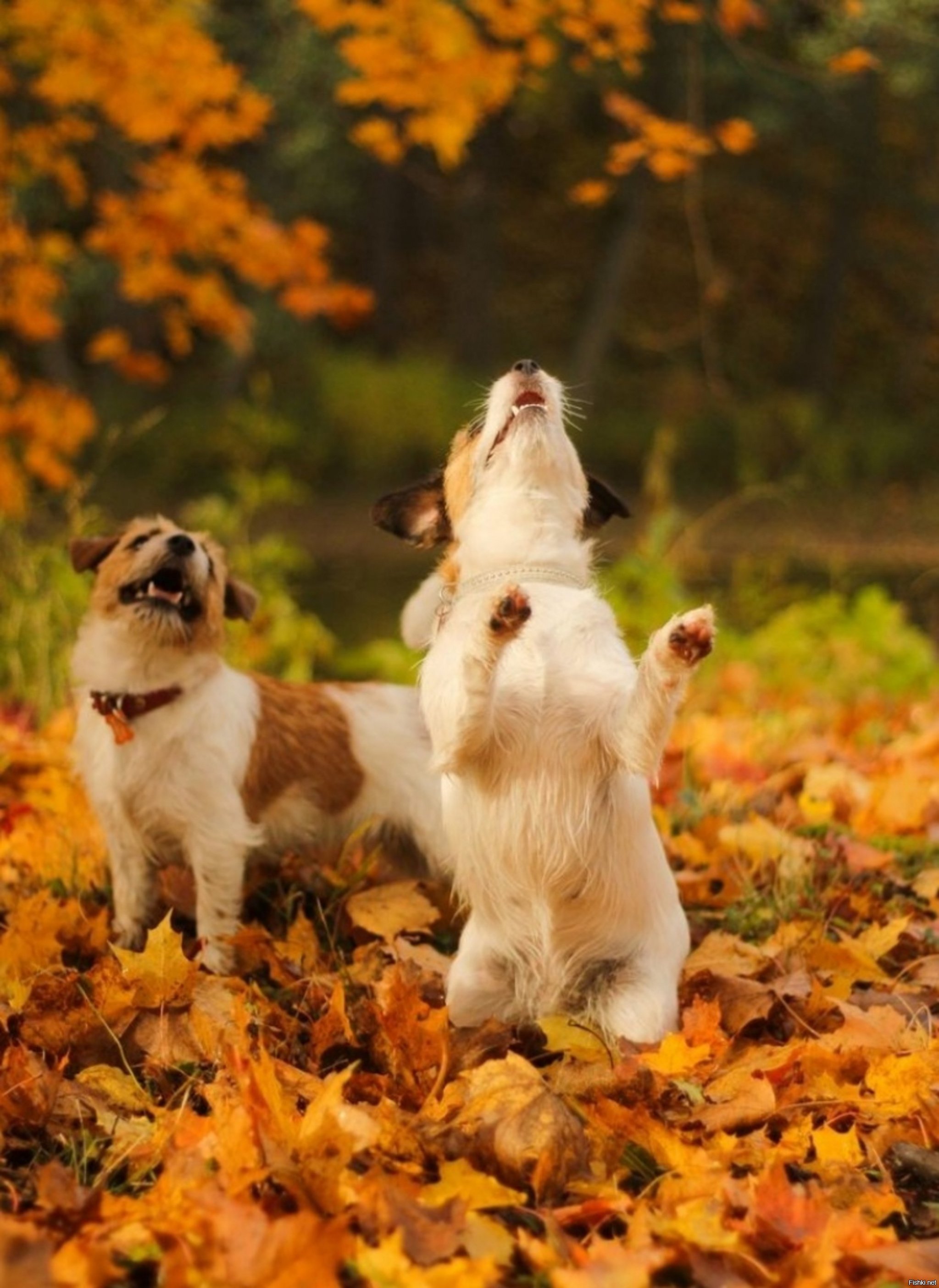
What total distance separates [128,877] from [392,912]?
28.7 inches

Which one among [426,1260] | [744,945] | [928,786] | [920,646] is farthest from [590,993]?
[920,646]

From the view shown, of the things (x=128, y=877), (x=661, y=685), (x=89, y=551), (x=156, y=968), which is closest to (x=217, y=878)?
(x=128, y=877)

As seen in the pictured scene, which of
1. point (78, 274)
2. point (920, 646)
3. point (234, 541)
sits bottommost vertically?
point (920, 646)

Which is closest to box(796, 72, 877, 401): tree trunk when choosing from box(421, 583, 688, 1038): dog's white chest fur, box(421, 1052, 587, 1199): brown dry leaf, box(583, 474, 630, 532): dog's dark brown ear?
box(583, 474, 630, 532): dog's dark brown ear

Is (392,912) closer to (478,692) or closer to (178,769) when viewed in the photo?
(178,769)

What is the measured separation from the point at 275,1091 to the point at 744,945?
1458 millimetres

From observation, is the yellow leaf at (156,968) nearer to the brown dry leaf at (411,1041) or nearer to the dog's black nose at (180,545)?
the brown dry leaf at (411,1041)

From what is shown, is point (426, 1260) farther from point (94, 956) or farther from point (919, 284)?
point (919, 284)

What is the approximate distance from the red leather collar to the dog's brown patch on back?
28 centimetres

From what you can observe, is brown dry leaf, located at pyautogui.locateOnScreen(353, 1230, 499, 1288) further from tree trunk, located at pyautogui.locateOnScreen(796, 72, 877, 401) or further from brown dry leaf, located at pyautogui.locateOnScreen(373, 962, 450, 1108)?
tree trunk, located at pyautogui.locateOnScreen(796, 72, 877, 401)

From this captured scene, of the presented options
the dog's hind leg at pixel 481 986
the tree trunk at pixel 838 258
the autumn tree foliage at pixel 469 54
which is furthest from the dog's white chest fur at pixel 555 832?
the tree trunk at pixel 838 258

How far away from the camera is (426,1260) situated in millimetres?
2061

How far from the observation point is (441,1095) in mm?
2695

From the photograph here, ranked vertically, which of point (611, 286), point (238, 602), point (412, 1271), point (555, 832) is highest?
point (611, 286)
